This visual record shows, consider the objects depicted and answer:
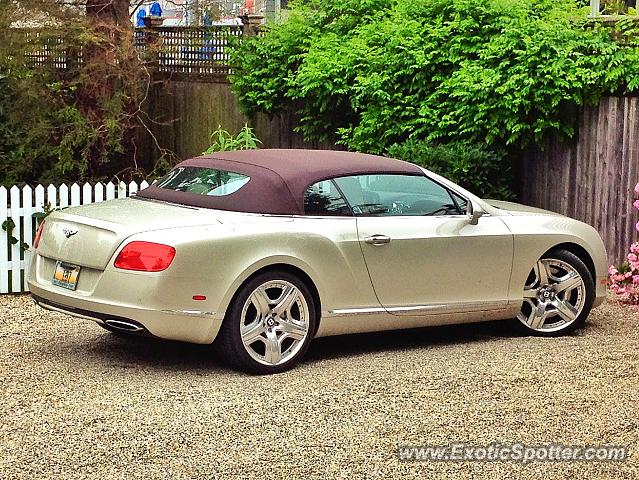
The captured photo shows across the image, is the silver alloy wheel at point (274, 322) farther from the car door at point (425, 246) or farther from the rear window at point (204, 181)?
the rear window at point (204, 181)

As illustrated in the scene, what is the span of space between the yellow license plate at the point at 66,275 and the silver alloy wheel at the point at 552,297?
129 inches

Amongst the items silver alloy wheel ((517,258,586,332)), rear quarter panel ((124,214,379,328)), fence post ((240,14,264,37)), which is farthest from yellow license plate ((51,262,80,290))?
fence post ((240,14,264,37))

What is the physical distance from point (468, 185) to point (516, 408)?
519 centimetres

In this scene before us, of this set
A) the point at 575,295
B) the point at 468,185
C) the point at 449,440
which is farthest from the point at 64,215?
the point at 468,185

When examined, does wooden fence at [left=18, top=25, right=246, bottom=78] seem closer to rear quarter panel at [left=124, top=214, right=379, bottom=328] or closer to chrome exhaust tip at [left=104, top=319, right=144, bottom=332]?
rear quarter panel at [left=124, top=214, right=379, bottom=328]

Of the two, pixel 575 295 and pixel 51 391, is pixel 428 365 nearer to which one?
pixel 575 295

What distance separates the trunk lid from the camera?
7.34m

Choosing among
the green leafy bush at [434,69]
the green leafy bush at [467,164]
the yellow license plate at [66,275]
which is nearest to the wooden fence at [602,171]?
the green leafy bush at [434,69]

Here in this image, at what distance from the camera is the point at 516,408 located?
675 centimetres

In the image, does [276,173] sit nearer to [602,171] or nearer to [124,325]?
[124,325]

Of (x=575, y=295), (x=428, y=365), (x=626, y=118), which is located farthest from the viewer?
(x=626, y=118)

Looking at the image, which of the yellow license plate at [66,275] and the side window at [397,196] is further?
the side window at [397,196]

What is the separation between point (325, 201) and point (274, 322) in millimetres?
968

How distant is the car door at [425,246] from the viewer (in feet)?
26.4
